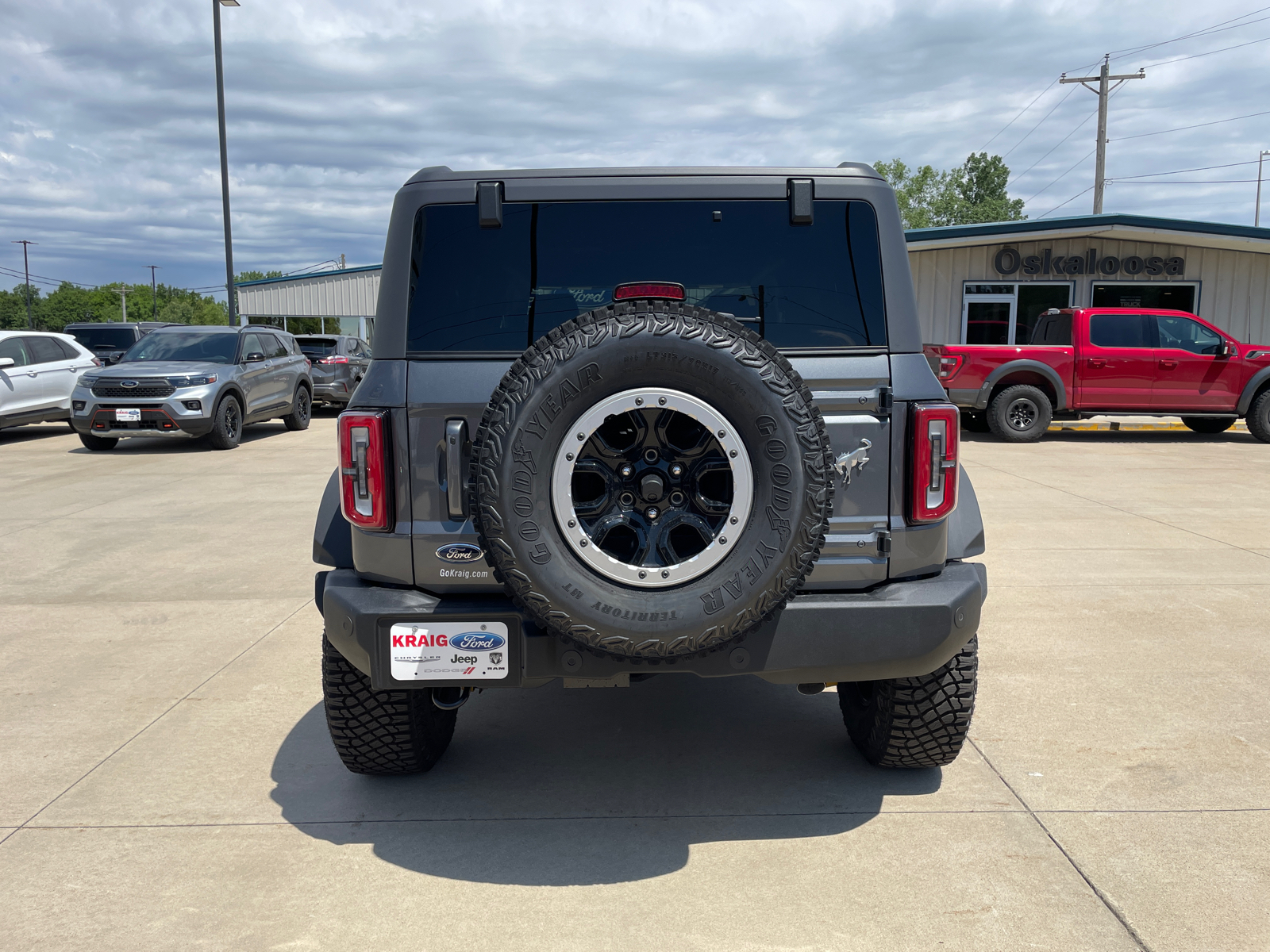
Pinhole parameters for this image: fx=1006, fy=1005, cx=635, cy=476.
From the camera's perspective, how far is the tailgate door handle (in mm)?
2934

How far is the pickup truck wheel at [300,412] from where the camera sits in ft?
55.7

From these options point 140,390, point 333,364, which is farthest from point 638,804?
point 333,364

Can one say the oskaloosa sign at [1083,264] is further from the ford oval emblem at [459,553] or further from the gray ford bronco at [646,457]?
the ford oval emblem at [459,553]

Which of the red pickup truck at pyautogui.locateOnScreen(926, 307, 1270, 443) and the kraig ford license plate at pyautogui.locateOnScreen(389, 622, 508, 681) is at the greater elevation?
the red pickup truck at pyautogui.locateOnScreen(926, 307, 1270, 443)

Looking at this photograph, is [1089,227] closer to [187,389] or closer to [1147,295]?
[1147,295]

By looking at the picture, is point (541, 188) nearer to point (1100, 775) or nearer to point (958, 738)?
point (958, 738)

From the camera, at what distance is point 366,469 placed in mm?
3002

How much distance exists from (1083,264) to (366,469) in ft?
73.6

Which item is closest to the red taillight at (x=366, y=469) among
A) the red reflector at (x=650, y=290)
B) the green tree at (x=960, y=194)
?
the red reflector at (x=650, y=290)

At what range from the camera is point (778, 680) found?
308cm

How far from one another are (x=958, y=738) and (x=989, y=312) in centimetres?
2101

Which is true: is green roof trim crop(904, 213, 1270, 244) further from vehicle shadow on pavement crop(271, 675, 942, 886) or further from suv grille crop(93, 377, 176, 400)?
vehicle shadow on pavement crop(271, 675, 942, 886)

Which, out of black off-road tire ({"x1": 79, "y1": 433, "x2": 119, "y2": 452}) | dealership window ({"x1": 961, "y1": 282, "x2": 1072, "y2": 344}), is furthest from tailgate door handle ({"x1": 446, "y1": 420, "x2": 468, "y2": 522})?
dealership window ({"x1": 961, "y1": 282, "x2": 1072, "y2": 344})

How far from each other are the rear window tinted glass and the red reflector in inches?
541
